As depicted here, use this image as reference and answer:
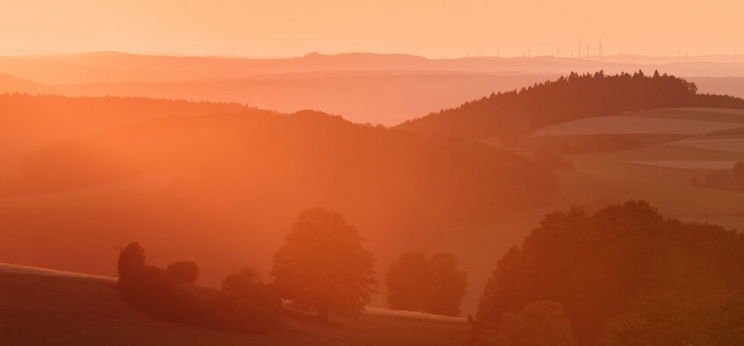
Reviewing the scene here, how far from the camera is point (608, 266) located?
226 ft

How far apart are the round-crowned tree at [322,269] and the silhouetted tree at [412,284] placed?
81.4 ft

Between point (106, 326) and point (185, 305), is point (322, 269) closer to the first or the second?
point (185, 305)

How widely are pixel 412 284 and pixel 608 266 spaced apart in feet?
119

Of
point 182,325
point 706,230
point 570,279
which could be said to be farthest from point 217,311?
point 706,230

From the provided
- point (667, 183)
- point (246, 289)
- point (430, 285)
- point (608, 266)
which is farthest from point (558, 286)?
point (667, 183)

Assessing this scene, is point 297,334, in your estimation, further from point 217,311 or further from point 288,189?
point 288,189

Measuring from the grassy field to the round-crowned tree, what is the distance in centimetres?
187

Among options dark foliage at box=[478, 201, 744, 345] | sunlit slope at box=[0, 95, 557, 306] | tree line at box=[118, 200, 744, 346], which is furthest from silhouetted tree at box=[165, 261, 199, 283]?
sunlit slope at box=[0, 95, 557, 306]

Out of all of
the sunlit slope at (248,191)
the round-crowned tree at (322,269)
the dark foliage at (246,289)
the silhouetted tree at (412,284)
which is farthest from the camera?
the sunlit slope at (248,191)

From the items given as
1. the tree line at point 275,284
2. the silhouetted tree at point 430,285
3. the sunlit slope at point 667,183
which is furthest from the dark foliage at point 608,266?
the sunlit slope at point 667,183

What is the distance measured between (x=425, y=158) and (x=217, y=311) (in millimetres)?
117034

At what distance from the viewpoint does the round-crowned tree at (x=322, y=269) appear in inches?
2965

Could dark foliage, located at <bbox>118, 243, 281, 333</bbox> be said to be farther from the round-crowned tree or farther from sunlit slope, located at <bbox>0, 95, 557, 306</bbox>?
sunlit slope, located at <bbox>0, 95, 557, 306</bbox>

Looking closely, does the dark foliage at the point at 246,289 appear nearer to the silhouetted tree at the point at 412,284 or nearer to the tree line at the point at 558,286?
the tree line at the point at 558,286
